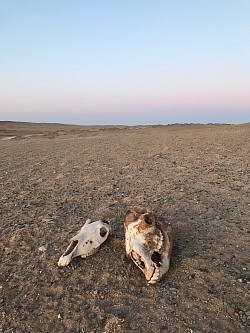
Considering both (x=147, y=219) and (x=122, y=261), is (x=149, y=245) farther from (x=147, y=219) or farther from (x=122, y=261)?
(x=122, y=261)

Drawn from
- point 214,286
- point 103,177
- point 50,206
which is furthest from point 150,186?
point 214,286

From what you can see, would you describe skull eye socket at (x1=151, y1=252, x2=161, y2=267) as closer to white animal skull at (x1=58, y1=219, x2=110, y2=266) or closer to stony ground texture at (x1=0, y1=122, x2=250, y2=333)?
stony ground texture at (x1=0, y1=122, x2=250, y2=333)

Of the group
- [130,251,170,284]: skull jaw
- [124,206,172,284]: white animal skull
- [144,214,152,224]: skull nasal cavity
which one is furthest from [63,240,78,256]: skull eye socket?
[144,214,152,224]: skull nasal cavity

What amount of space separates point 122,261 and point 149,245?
525 mm

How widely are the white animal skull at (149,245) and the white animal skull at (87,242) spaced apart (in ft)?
1.63

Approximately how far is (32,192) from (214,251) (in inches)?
174

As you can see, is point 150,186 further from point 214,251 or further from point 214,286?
point 214,286

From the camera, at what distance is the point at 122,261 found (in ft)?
12.8

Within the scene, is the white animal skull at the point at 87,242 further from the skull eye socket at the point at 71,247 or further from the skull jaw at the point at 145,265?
the skull jaw at the point at 145,265

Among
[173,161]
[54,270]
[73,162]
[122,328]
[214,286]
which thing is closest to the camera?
[122,328]

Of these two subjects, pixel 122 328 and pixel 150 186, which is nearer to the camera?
pixel 122 328

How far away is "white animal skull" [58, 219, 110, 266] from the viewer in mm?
3988

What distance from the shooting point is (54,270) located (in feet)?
12.7

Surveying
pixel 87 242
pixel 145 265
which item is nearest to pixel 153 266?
pixel 145 265
